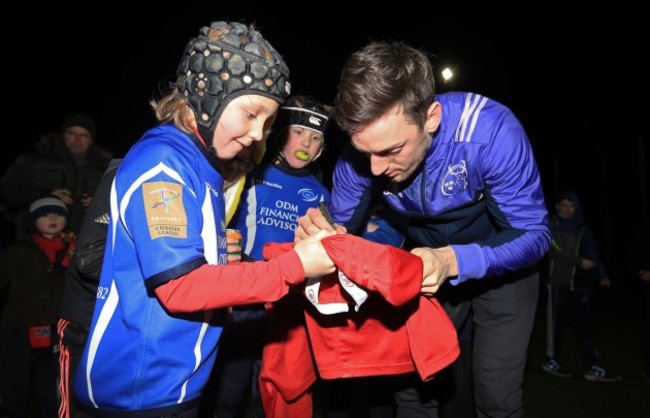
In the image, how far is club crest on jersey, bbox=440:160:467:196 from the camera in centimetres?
227

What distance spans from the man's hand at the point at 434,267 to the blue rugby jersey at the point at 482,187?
0.20ft

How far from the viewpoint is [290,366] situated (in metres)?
2.38

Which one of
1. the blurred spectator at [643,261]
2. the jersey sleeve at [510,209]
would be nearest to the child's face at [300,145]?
the jersey sleeve at [510,209]

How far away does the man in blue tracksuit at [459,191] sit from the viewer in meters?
2.11

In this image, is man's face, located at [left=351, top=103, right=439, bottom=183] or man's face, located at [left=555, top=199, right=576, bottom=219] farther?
man's face, located at [left=555, top=199, right=576, bottom=219]

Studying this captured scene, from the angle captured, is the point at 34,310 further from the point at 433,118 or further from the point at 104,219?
the point at 433,118

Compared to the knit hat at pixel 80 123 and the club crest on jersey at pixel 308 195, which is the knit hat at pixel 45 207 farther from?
the club crest on jersey at pixel 308 195

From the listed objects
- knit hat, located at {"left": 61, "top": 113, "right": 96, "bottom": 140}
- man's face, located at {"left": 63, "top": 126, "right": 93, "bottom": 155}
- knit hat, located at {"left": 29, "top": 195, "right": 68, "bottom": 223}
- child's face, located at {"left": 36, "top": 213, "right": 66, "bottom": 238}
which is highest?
knit hat, located at {"left": 61, "top": 113, "right": 96, "bottom": 140}

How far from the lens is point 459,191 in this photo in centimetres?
231

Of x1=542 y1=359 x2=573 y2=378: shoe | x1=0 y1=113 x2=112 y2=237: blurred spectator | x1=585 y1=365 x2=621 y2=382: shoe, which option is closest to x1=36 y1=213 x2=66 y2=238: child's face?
x1=0 y1=113 x2=112 y2=237: blurred spectator

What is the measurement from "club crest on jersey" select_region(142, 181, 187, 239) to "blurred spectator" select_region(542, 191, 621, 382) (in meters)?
5.19

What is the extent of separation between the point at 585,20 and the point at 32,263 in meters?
14.3

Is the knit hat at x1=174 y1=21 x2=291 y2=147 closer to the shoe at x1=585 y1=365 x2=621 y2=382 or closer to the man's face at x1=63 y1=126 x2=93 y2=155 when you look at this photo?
the man's face at x1=63 y1=126 x2=93 y2=155

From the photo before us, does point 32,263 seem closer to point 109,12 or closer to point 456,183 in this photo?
point 456,183
